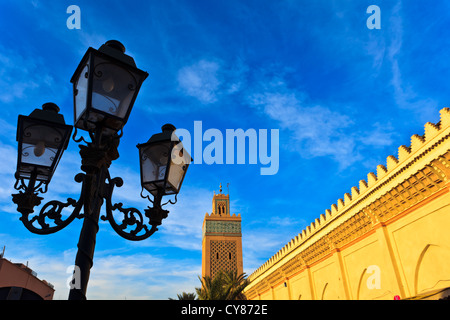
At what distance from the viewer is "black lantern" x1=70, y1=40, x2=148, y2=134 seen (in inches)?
81.1

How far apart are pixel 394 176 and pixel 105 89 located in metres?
8.58

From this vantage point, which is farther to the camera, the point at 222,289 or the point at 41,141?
the point at 222,289

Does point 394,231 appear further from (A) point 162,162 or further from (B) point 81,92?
(B) point 81,92

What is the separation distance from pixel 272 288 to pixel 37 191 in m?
18.9

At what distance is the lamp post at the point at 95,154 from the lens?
6.74ft

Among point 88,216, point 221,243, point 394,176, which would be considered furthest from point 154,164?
point 221,243

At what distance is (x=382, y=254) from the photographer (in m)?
9.23

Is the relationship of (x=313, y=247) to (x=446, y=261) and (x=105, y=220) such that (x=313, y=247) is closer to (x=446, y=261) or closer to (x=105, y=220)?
(x=446, y=261)

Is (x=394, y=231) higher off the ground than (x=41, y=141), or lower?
higher

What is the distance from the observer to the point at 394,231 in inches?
354

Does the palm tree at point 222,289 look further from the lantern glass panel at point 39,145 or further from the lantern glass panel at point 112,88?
the lantern glass panel at point 112,88

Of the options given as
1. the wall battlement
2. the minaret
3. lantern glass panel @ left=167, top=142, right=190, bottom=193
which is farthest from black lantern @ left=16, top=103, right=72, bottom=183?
the minaret

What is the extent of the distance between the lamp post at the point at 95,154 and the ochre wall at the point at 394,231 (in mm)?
6883

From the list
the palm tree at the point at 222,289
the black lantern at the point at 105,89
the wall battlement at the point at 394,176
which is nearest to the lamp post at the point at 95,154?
the black lantern at the point at 105,89
